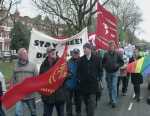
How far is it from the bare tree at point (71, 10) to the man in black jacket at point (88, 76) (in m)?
31.7

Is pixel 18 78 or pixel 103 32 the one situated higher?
pixel 103 32

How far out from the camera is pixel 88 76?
1055 cm

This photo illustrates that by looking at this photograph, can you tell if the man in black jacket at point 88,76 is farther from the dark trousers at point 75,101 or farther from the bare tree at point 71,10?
the bare tree at point 71,10

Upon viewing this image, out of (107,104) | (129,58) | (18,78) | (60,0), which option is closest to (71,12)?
(60,0)

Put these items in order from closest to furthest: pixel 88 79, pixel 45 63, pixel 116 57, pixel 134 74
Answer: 1. pixel 45 63
2. pixel 88 79
3. pixel 116 57
4. pixel 134 74

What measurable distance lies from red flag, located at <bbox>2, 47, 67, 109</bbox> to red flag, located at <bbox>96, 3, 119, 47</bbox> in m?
5.61

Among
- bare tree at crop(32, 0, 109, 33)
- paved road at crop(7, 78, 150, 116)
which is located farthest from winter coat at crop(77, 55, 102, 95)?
bare tree at crop(32, 0, 109, 33)

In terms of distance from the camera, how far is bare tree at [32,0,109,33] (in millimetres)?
43062

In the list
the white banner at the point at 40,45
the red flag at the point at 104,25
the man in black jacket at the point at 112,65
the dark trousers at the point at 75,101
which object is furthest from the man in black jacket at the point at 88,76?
the red flag at the point at 104,25

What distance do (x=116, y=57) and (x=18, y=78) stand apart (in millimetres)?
4904

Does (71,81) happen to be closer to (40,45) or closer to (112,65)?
(40,45)

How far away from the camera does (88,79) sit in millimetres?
10562

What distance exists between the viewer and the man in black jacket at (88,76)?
34.3 ft

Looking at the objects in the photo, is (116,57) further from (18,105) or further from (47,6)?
(47,6)
